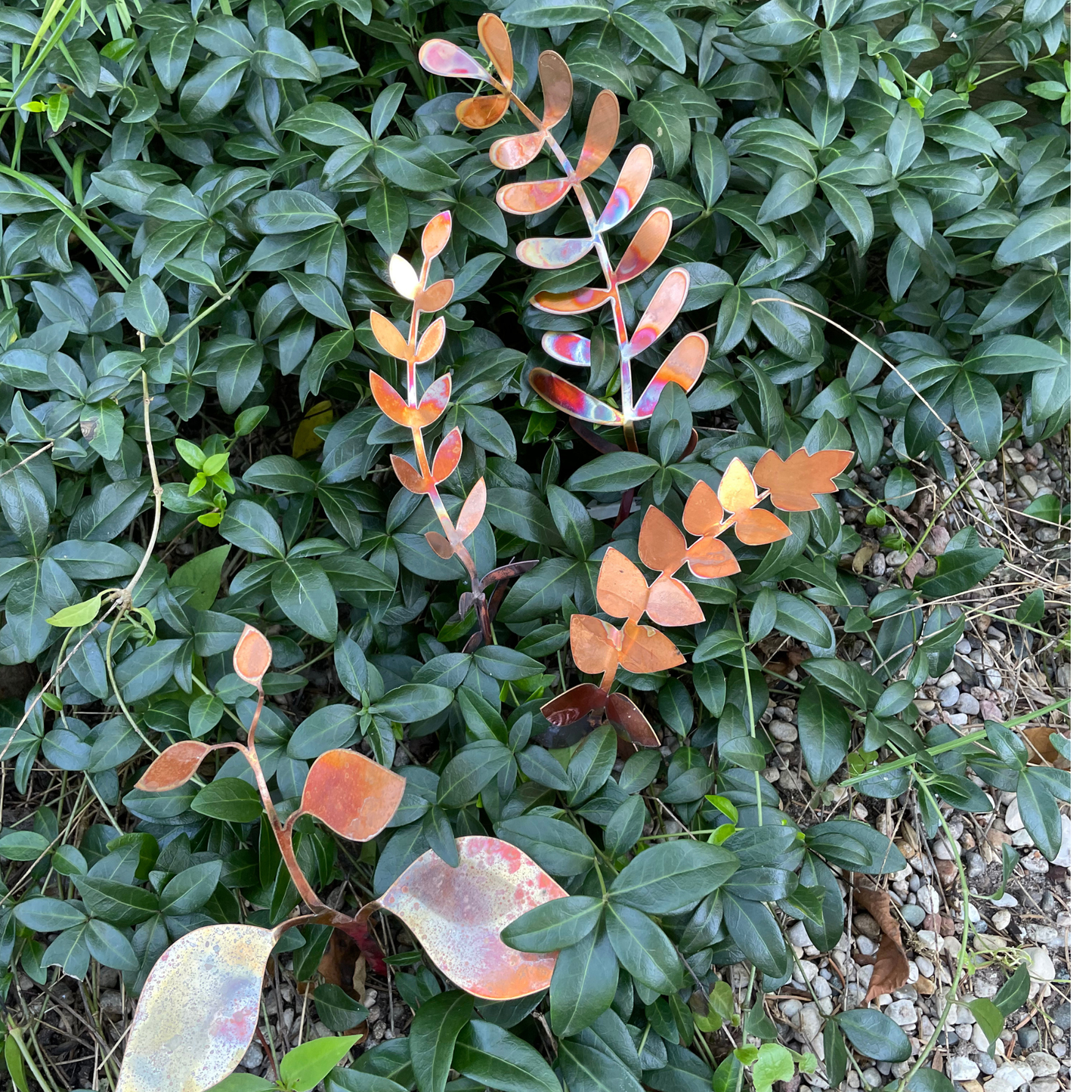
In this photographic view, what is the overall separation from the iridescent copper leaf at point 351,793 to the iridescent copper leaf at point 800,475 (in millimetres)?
418

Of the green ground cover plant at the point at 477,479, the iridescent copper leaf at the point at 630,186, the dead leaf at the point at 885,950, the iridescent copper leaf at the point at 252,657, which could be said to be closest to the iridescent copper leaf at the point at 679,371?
the green ground cover plant at the point at 477,479

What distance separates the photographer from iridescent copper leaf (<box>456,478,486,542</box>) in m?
0.89

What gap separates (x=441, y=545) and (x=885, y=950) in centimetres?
73

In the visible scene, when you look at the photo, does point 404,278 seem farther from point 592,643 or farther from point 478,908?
point 478,908

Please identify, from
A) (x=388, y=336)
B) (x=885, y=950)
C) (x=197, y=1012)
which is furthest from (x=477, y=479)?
(x=885, y=950)

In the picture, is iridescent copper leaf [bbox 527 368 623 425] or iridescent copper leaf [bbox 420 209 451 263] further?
iridescent copper leaf [bbox 527 368 623 425]

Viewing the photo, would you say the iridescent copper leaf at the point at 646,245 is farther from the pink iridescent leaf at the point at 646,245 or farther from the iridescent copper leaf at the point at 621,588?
the iridescent copper leaf at the point at 621,588

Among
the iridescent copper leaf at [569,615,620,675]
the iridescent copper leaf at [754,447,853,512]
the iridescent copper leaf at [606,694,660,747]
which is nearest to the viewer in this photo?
the iridescent copper leaf at [754,447,853,512]

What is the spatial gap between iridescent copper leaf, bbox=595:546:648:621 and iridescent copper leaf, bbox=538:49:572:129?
0.48 m

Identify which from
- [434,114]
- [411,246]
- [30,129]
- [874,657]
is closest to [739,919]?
[874,657]

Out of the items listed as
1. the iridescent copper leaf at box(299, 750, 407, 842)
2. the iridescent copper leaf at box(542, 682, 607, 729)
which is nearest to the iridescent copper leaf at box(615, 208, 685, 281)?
the iridescent copper leaf at box(542, 682, 607, 729)

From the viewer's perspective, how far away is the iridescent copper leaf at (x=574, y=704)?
93cm

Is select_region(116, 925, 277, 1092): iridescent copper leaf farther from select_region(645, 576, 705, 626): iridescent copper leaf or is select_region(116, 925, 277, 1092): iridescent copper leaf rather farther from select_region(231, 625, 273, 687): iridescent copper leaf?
select_region(645, 576, 705, 626): iridescent copper leaf

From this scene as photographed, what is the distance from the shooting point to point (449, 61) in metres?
0.89
